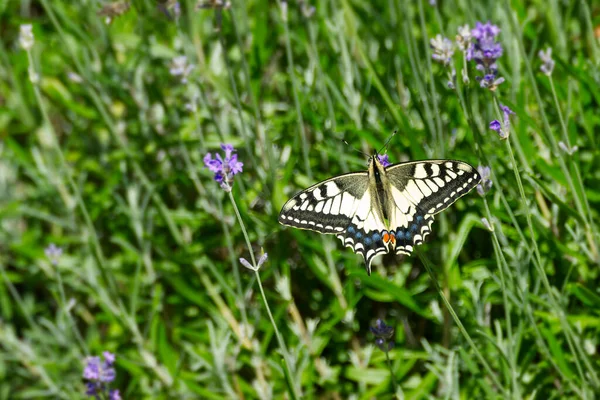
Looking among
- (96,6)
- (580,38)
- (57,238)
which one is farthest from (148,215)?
(580,38)

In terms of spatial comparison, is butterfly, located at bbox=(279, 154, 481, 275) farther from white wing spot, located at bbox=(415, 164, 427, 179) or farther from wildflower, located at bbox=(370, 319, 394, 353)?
wildflower, located at bbox=(370, 319, 394, 353)

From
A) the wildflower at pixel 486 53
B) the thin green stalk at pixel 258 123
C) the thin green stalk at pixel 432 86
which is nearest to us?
the wildflower at pixel 486 53

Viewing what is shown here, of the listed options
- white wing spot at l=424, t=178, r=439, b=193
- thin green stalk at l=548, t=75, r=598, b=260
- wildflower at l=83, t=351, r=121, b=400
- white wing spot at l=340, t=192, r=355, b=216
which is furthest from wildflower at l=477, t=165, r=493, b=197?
wildflower at l=83, t=351, r=121, b=400

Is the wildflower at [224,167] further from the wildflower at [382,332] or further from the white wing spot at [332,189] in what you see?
the wildflower at [382,332]

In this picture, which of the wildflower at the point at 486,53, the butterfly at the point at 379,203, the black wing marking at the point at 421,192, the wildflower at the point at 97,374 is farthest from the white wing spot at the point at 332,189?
the wildflower at the point at 97,374

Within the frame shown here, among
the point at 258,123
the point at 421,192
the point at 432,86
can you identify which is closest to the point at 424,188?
the point at 421,192

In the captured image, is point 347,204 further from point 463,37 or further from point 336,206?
point 463,37

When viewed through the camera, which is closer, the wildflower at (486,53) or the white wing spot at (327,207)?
the wildflower at (486,53)
